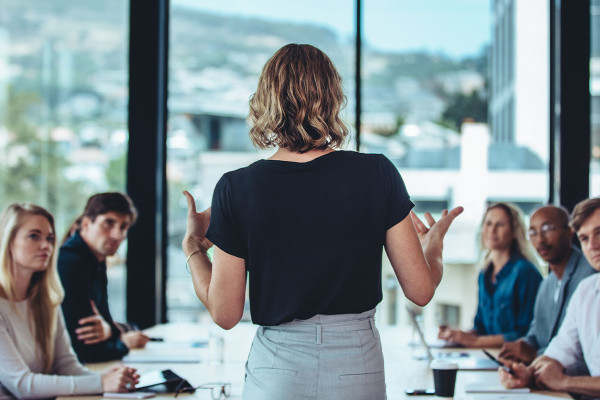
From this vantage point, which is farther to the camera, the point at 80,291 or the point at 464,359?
the point at 80,291

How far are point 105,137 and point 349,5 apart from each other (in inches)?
71.1

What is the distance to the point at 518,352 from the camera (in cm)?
297

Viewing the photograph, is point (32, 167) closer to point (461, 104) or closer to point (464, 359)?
point (461, 104)

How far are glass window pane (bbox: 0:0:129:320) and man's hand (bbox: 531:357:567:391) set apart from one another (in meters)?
2.78

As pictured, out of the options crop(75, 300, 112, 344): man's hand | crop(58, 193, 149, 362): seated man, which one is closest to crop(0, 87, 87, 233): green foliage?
crop(58, 193, 149, 362): seated man

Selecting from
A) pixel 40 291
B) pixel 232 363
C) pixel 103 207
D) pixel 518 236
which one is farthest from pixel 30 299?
pixel 518 236

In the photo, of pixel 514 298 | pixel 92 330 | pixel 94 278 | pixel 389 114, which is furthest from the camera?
pixel 389 114

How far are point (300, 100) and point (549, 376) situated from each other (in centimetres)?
140

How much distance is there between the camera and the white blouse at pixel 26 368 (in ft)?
7.34

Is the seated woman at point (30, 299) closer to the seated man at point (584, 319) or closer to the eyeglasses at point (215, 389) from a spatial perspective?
the eyeglasses at point (215, 389)

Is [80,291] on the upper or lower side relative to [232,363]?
upper

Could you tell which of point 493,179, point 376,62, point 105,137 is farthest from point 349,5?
point 105,137

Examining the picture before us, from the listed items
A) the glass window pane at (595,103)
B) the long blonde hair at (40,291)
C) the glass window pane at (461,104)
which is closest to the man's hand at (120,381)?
the long blonde hair at (40,291)

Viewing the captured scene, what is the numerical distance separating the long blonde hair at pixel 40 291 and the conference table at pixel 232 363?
29 centimetres
